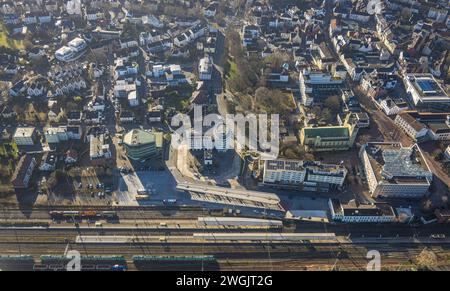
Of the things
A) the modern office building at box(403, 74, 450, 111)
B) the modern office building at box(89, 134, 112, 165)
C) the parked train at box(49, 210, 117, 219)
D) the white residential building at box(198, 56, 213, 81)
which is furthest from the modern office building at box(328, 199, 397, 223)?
the white residential building at box(198, 56, 213, 81)

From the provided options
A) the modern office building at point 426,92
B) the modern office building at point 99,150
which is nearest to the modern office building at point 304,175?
the modern office building at point 99,150

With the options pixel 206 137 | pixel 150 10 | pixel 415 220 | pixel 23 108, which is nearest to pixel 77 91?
pixel 23 108

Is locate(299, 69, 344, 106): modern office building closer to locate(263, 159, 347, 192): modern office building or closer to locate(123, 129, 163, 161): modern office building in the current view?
locate(263, 159, 347, 192): modern office building

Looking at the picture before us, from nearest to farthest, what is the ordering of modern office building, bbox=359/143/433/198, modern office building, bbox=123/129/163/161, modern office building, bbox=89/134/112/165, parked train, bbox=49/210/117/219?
parked train, bbox=49/210/117/219, modern office building, bbox=359/143/433/198, modern office building, bbox=123/129/163/161, modern office building, bbox=89/134/112/165

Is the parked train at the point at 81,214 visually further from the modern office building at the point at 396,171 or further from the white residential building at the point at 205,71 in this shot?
the modern office building at the point at 396,171

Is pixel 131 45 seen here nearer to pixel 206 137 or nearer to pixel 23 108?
pixel 23 108

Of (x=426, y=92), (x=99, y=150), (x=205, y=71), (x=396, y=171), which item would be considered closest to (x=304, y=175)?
(x=396, y=171)

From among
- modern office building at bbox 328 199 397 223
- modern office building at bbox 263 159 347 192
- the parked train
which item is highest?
modern office building at bbox 263 159 347 192
